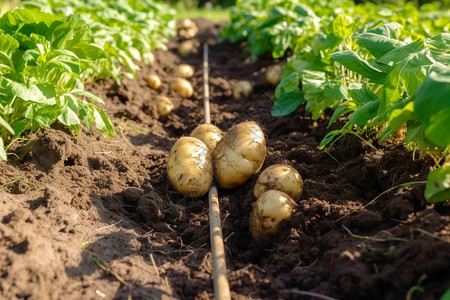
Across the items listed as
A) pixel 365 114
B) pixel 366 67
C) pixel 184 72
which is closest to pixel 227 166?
pixel 365 114

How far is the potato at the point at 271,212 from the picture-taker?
2.77 metres

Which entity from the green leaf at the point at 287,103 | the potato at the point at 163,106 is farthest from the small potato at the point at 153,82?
the green leaf at the point at 287,103

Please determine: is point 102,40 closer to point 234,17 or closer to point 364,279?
point 364,279

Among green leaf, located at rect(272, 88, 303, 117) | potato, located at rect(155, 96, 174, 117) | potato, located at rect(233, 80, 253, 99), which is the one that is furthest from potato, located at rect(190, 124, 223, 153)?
potato, located at rect(233, 80, 253, 99)

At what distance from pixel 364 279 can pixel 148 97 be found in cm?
406

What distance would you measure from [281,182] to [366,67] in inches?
37.8

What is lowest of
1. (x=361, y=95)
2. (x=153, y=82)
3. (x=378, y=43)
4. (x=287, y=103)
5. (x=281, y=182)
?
(x=153, y=82)

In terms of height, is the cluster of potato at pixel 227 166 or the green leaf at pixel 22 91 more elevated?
the green leaf at pixel 22 91

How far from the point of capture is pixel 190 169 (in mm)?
3287

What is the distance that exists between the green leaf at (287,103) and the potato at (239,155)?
1.01 metres

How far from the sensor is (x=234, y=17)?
9.23 m

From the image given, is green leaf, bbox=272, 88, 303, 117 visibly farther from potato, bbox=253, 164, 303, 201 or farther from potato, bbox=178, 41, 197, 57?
potato, bbox=178, 41, 197, 57

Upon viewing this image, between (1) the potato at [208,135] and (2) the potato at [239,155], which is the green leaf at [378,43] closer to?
(2) the potato at [239,155]

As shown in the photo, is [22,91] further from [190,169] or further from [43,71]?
[190,169]
